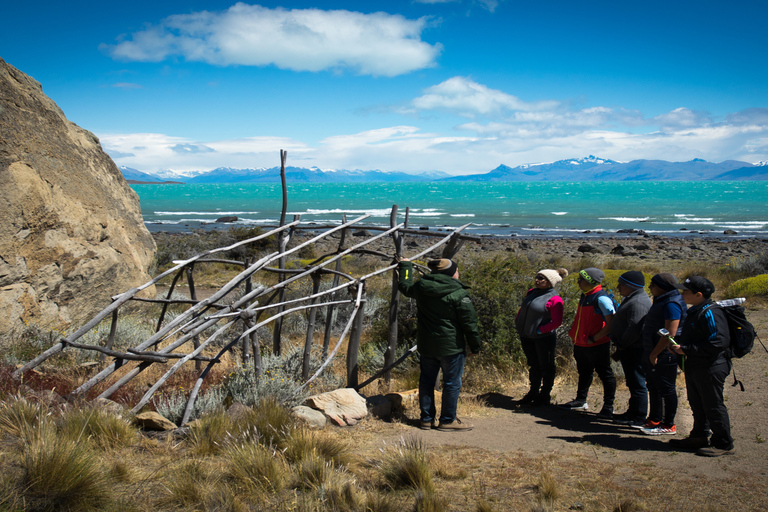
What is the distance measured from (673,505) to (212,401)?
3.88 meters

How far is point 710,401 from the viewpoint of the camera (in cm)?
422

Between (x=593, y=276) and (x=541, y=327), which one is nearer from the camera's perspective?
(x=593, y=276)

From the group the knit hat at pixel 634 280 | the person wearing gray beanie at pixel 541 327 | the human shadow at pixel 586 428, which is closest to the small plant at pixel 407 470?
the human shadow at pixel 586 428

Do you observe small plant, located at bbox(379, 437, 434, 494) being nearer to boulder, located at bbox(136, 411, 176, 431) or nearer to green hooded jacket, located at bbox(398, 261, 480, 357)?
green hooded jacket, located at bbox(398, 261, 480, 357)

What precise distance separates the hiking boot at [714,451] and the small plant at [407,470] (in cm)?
252

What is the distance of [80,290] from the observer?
22.8 ft

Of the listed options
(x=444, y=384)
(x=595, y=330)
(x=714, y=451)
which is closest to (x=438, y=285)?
(x=444, y=384)

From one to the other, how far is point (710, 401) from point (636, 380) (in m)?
0.97

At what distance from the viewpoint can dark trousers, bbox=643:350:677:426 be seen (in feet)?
15.5

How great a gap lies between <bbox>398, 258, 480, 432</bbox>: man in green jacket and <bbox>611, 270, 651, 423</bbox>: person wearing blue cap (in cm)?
151

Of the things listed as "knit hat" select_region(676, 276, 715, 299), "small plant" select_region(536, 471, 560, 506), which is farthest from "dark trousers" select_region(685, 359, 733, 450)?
"small plant" select_region(536, 471, 560, 506)

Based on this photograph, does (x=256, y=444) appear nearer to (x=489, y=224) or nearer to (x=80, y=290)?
(x=80, y=290)

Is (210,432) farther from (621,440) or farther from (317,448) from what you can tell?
(621,440)

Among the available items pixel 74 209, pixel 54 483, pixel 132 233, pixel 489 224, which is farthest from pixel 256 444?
pixel 489 224
